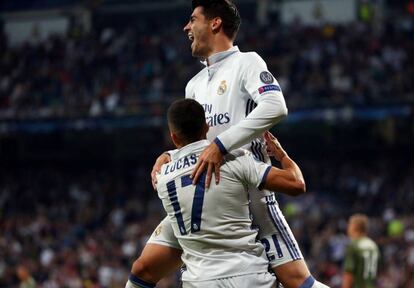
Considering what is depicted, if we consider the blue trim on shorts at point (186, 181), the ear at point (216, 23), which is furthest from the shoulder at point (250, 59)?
the blue trim on shorts at point (186, 181)

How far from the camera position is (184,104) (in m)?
4.75

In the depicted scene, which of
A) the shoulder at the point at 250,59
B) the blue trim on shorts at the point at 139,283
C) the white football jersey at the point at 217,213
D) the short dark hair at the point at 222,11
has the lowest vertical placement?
the blue trim on shorts at the point at 139,283

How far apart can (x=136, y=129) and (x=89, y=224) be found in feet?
15.1

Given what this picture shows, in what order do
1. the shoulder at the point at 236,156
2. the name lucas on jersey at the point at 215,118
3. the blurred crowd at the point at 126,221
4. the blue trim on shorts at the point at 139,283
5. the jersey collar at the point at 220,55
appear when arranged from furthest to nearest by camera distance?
the blurred crowd at the point at 126,221
the blue trim on shorts at the point at 139,283
the jersey collar at the point at 220,55
the name lucas on jersey at the point at 215,118
the shoulder at the point at 236,156

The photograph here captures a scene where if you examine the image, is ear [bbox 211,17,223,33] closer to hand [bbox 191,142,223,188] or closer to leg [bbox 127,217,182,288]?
hand [bbox 191,142,223,188]

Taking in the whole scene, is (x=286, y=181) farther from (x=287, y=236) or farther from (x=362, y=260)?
(x=362, y=260)

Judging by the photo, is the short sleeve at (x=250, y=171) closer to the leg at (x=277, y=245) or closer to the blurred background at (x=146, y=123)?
the leg at (x=277, y=245)

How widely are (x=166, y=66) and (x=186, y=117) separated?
68.3ft

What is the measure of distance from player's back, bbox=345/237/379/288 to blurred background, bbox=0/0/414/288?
19.2 feet

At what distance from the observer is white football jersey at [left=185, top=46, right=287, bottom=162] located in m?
4.76

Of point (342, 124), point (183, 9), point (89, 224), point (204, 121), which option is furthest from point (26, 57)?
point (204, 121)

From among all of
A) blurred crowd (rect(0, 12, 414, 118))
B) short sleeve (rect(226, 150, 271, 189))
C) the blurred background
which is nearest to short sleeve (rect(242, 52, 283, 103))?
short sleeve (rect(226, 150, 271, 189))

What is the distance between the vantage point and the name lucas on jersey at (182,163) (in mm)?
4789

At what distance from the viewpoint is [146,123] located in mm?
24750
